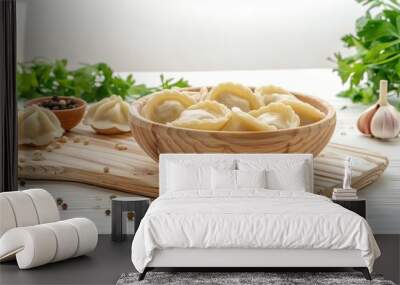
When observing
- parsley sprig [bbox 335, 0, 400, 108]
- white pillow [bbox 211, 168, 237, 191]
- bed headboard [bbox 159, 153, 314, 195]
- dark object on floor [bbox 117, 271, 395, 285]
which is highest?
parsley sprig [bbox 335, 0, 400, 108]

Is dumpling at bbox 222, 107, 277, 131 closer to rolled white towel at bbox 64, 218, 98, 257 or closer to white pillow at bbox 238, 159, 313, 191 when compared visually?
white pillow at bbox 238, 159, 313, 191

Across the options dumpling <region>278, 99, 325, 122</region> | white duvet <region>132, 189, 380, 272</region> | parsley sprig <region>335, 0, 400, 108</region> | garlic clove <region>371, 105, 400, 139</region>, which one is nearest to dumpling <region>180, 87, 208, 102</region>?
dumpling <region>278, 99, 325, 122</region>

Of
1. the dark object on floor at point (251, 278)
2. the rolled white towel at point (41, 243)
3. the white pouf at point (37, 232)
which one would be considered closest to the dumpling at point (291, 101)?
the dark object on floor at point (251, 278)

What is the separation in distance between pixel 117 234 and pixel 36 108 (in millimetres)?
1621

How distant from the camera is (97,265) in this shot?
593 centimetres

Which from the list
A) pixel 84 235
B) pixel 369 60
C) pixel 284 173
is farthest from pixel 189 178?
pixel 369 60

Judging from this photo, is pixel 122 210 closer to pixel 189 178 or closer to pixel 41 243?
pixel 189 178

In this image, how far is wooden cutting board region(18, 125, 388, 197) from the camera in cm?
762

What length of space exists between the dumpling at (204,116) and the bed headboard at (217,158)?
289mm

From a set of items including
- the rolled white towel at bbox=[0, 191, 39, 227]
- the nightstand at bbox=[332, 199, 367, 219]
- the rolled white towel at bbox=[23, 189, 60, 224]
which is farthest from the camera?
the nightstand at bbox=[332, 199, 367, 219]

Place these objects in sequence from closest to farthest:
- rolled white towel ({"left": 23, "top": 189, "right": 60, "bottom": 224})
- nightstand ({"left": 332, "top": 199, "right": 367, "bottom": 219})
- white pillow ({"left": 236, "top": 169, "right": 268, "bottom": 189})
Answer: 1. rolled white towel ({"left": 23, "top": 189, "right": 60, "bottom": 224})
2. white pillow ({"left": 236, "top": 169, "right": 268, "bottom": 189})
3. nightstand ({"left": 332, "top": 199, "right": 367, "bottom": 219})

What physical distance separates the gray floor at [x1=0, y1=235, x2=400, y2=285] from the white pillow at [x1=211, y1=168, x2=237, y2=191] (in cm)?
96

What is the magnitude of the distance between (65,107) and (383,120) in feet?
10.3

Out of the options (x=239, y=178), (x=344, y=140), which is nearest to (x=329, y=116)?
(x=344, y=140)
